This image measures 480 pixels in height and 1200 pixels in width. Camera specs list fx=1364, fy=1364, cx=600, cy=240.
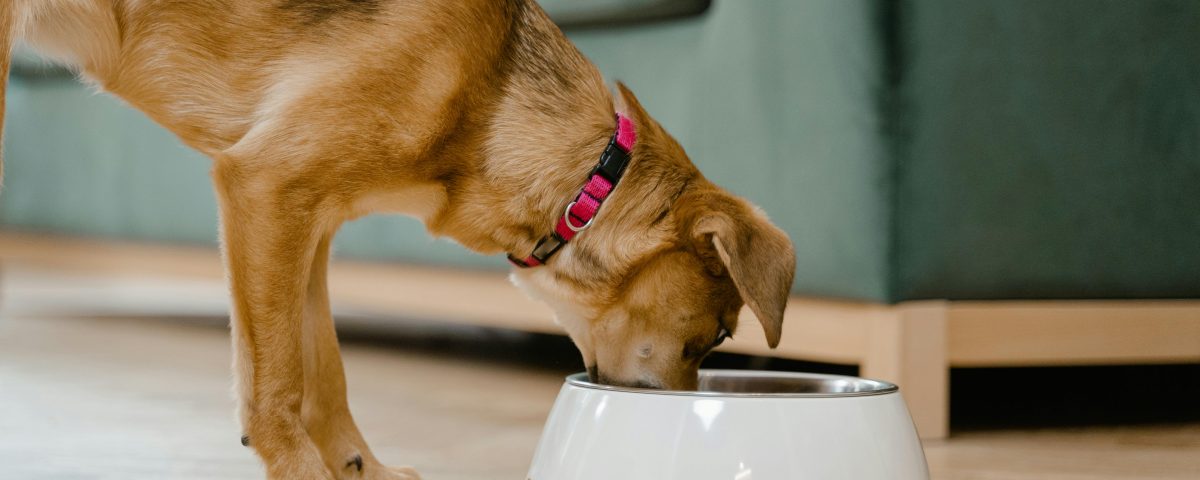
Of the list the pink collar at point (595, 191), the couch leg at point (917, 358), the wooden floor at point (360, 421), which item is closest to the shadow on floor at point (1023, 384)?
the wooden floor at point (360, 421)

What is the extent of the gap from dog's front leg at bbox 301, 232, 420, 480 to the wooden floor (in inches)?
4.1

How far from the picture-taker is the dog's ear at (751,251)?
5.75ft

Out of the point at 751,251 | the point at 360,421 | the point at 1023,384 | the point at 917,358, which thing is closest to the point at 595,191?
the point at 751,251

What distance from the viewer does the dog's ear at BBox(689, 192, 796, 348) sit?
175 cm

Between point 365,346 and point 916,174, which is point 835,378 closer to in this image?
point 916,174

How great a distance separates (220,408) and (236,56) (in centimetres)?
95

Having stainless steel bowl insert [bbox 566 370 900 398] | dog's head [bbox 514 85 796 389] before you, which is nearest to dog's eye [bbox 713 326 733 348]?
dog's head [bbox 514 85 796 389]

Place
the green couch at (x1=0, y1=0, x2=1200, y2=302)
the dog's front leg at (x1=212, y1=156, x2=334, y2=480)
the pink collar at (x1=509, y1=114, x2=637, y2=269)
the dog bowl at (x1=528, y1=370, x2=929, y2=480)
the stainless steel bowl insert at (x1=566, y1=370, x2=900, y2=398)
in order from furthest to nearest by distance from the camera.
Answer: the green couch at (x1=0, y1=0, x2=1200, y2=302) → the pink collar at (x1=509, y1=114, x2=637, y2=269) → the dog's front leg at (x1=212, y1=156, x2=334, y2=480) → the stainless steel bowl insert at (x1=566, y1=370, x2=900, y2=398) → the dog bowl at (x1=528, y1=370, x2=929, y2=480)

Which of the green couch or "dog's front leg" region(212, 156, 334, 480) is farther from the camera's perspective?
the green couch

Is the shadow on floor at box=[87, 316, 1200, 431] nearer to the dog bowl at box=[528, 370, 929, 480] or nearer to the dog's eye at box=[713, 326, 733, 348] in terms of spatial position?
the dog's eye at box=[713, 326, 733, 348]

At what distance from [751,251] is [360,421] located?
1.06m

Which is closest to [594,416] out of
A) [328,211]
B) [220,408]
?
[328,211]

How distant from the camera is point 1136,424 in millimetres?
2574

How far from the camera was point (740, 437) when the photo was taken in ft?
4.85
